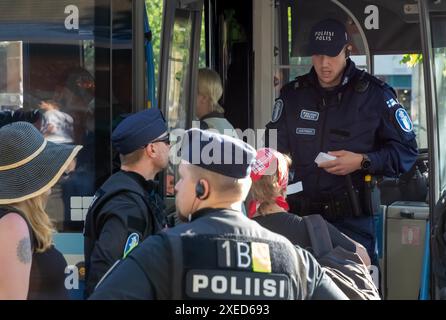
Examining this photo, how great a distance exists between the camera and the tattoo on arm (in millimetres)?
2564

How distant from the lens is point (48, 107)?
13.0ft

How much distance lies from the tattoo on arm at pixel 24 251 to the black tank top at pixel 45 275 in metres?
0.04

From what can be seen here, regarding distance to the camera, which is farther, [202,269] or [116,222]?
[116,222]

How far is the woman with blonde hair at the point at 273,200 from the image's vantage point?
124 inches

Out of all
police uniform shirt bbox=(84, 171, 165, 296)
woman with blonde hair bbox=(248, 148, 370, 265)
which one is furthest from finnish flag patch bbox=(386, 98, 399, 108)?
police uniform shirt bbox=(84, 171, 165, 296)

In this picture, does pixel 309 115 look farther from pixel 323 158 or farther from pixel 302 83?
pixel 323 158

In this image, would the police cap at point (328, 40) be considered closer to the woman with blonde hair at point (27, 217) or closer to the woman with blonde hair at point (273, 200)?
the woman with blonde hair at point (273, 200)

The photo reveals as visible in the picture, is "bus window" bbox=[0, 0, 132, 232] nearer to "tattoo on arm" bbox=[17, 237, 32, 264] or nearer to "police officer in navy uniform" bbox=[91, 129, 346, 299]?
"tattoo on arm" bbox=[17, 237, 32, 264]

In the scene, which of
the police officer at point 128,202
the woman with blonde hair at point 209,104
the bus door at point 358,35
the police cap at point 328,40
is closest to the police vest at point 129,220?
the police officer at point 128,202

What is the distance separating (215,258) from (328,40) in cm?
239

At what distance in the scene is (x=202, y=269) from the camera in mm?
2043

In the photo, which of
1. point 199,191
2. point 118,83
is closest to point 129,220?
point 199,191

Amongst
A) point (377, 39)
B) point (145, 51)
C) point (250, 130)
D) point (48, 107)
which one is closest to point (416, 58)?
point (377, 39)

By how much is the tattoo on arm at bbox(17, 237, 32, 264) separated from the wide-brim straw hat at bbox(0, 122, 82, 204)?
0.16 m
